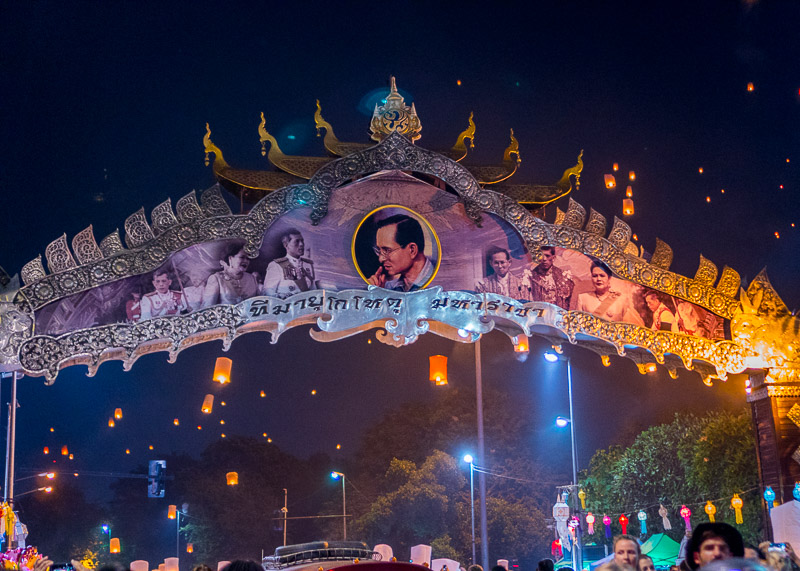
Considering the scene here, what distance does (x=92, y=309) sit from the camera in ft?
42.6

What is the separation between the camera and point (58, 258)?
13.0m

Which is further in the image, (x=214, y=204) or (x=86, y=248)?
(x=214, y=204)

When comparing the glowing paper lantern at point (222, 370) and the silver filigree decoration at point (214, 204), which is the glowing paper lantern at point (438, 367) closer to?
the glowing paper lantern at point (222, 370)

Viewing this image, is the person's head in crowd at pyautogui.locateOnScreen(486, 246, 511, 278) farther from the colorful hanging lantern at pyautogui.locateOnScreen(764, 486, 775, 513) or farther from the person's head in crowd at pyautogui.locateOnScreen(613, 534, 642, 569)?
the person's head in crowd at pyautogui.locateOnScreen(613, 534, 642, 569)

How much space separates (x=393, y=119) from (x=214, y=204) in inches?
127

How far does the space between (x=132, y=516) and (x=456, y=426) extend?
21.0 m

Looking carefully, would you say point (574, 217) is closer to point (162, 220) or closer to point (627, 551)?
point (162, 220)

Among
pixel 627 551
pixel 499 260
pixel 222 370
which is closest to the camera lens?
pixel 627 551

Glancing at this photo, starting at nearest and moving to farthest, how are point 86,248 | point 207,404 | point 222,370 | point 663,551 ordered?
point 86,248 < point 222,370 < point 663,551 < point 207,404

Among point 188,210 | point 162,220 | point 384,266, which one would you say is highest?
point 188,210

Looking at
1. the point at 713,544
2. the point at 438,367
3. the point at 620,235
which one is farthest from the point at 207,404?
the point at 713,544

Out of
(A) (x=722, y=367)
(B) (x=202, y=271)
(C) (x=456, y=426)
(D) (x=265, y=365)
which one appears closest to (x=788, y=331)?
(A) (x=722, y=367)

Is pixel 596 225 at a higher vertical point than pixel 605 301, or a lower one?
higher

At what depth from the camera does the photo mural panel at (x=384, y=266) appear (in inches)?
522
